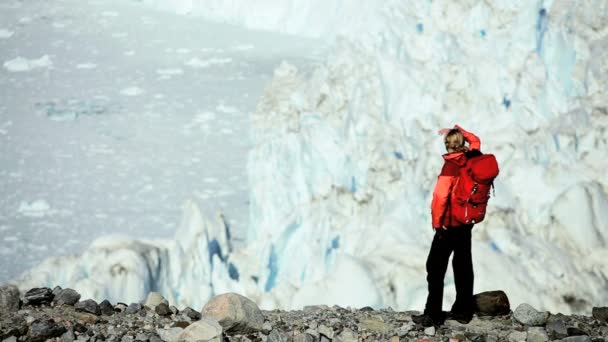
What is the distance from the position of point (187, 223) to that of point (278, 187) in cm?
223

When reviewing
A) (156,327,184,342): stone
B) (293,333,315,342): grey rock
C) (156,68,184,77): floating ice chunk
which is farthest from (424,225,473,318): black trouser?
(156,68,184,77): floating ice chunk

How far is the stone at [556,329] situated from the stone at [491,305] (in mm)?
261

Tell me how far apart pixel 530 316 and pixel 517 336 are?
30cm

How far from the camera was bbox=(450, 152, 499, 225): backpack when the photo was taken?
2869mm

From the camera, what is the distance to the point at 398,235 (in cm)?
741

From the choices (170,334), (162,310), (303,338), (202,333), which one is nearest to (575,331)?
(303,338)

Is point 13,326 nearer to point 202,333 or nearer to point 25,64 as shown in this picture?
point 202,333

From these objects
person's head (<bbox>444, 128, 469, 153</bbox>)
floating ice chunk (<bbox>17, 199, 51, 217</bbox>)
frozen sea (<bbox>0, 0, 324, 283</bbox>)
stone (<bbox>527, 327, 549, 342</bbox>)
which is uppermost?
person's head (<bbox>444, 128, 469, 153</bbox>)

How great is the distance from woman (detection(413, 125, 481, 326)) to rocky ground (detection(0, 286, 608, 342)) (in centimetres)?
8

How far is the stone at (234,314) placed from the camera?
119 inches

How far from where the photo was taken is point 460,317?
3.26 metres

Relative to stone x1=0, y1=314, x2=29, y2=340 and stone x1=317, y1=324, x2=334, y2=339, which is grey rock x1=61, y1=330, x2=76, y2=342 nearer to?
stone x1=0, y1=314, x2=29, y2=340

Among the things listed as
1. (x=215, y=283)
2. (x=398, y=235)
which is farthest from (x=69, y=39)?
(x=398, y=235)

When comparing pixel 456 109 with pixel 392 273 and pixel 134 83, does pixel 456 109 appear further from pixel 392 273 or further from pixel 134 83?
pixel 134 83
